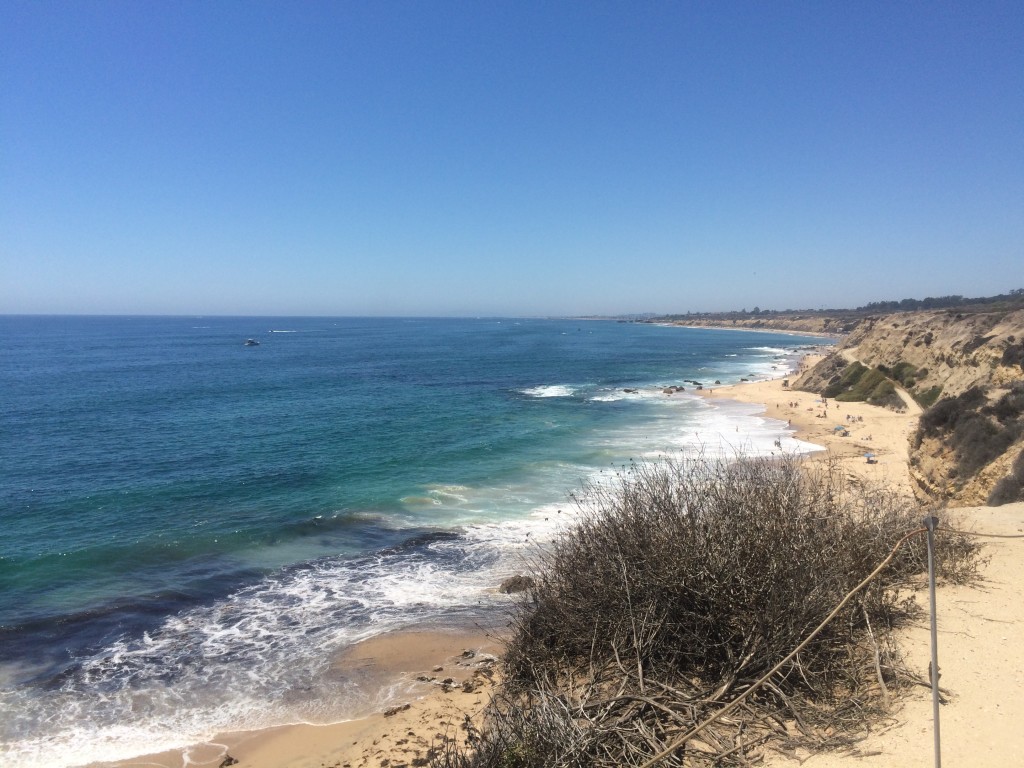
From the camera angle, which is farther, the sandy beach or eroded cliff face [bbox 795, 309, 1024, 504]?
eroded cliff face [bbox 795, 309, 1024, 504]

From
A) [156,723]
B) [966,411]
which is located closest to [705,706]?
[156,723]

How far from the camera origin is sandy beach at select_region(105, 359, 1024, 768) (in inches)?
259

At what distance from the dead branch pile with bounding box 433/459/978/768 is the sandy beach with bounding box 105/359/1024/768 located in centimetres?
50

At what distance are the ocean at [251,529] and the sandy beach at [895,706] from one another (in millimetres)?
672

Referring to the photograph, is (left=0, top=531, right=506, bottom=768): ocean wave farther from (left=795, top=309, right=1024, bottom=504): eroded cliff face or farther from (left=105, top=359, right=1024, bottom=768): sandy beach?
(left=795, top=309, right=1024, bottom=504): eroded cliff face

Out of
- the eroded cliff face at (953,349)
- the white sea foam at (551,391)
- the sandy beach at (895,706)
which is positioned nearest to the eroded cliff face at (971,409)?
the eroded cliff face at (953,349)

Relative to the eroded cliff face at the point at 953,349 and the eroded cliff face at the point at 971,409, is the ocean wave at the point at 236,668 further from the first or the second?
the eroded cliff face at the point at 953,349

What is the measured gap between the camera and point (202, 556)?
62.3ft

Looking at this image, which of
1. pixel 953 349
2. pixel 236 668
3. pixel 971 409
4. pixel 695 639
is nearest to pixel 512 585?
pixel 236 668

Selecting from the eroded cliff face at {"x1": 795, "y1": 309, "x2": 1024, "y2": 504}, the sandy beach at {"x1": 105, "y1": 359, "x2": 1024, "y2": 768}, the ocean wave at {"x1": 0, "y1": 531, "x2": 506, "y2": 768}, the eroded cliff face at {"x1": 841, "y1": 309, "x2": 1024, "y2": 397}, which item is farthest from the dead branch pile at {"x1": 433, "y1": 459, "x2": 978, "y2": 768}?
the eroded cliff face at {"x1": 841, "y1": 309, "x2": 1024, "y2": 397}

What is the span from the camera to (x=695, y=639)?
25.7 ft

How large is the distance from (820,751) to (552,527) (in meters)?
14.4

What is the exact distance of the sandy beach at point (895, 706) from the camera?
21.6 feet

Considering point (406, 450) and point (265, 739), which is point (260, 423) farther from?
point (265, 739)
